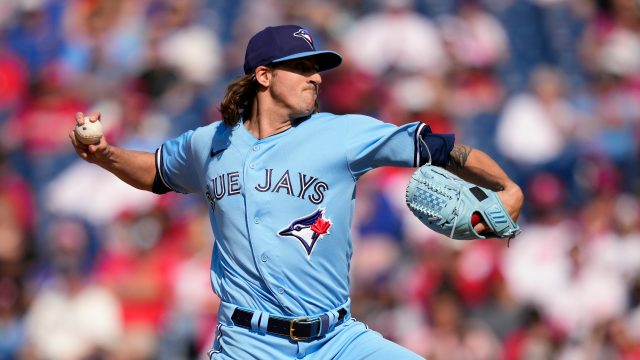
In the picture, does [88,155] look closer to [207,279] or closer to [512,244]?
[207,279]

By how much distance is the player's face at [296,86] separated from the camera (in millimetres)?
5180

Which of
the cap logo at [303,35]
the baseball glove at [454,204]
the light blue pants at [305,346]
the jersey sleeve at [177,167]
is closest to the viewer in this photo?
the baseball glove at [454,204]

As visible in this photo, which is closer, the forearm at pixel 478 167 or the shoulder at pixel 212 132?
the forearm at pixel 478 167

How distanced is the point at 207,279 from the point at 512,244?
2.56 m

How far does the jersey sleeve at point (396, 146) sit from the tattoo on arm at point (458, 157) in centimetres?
2

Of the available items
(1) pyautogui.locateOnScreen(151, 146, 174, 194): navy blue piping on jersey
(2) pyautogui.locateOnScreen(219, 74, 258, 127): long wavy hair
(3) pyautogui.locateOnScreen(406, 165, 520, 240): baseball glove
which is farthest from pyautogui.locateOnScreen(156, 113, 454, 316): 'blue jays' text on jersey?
(1) pyautogui.locateOnScreen(151, 146, 174, 194): navy blue piping on jersey

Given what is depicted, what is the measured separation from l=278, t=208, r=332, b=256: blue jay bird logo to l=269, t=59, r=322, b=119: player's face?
1.57 ft

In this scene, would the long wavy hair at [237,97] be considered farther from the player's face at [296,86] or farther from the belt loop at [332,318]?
the belt loop at [332,318]

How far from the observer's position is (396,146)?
500 cm

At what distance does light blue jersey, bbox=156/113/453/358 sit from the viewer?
5020mm

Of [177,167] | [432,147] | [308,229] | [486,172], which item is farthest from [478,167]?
[177,167]

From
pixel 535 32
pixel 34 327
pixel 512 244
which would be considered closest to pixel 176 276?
pixel 34 327

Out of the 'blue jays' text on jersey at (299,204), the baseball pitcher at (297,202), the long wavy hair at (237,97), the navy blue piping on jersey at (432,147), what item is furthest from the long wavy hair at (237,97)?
the navy blue piping on jersey at (432,147)

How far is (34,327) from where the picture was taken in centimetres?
970
